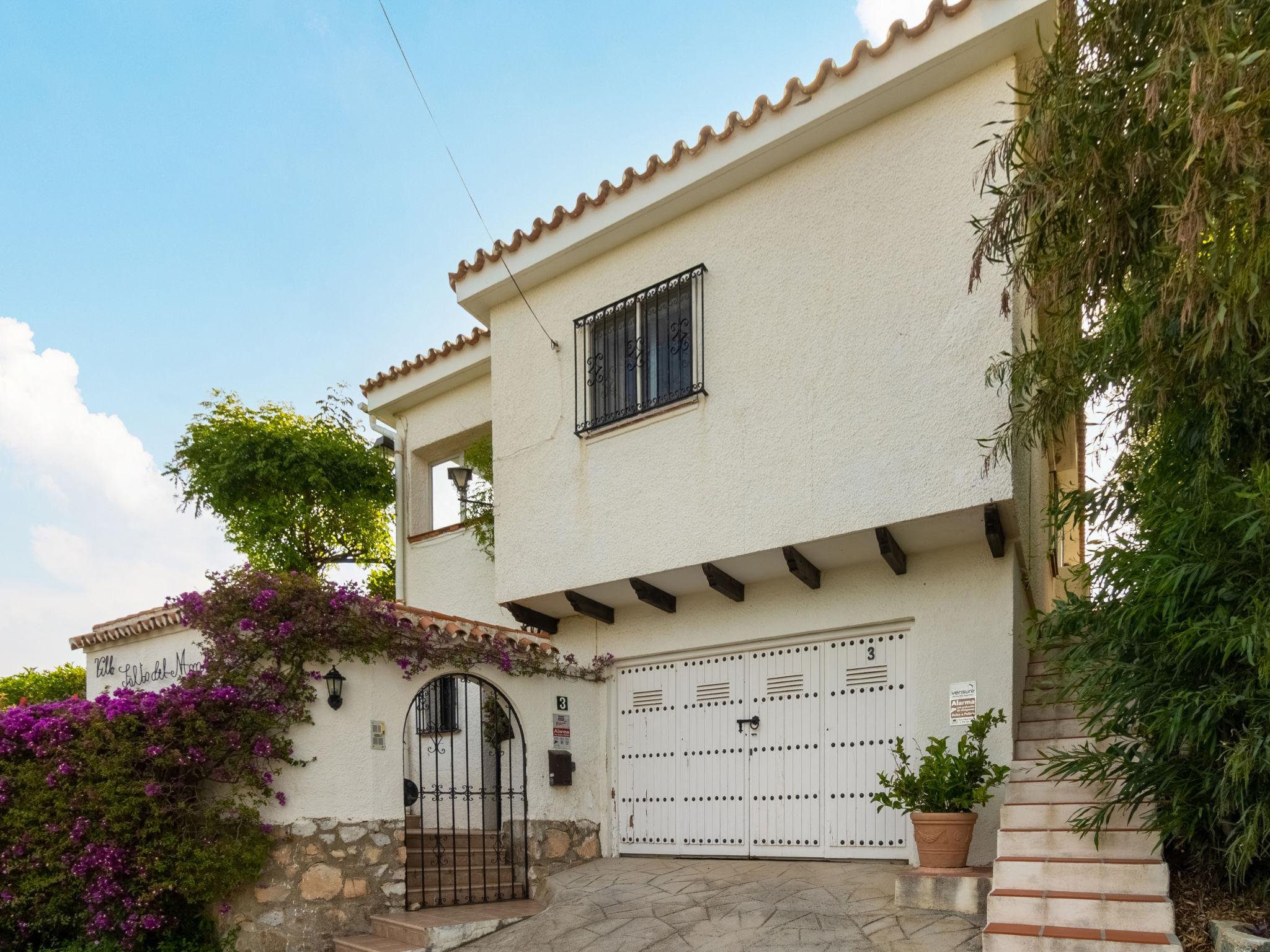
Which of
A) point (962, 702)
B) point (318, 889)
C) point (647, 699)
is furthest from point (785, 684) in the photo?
point (318, 889)

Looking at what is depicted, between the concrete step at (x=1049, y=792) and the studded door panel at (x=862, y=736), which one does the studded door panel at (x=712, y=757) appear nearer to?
the studded door panel at (x=862, y=736)

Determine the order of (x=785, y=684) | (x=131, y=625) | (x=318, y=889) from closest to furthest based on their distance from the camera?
(x=318, y=889), (x=785, y=684), (x=131, y=625)

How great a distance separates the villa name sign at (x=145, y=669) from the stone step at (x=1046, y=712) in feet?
24.5

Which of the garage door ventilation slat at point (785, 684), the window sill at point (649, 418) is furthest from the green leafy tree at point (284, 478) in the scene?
the garage door ventilation slat at point (785, 684)

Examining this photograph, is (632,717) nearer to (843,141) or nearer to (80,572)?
(843,141)

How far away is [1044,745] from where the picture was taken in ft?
26.0

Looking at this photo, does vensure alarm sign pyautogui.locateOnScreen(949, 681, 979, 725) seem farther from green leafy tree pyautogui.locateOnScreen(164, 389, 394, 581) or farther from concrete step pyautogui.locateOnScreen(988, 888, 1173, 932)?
green leafy tree pyautogui.locateOnScreen(164, 389, 394, 581)

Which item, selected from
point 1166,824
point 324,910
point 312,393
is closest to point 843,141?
point 1166,824

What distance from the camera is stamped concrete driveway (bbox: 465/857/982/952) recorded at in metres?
6.67

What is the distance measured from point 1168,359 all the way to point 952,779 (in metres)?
3.41

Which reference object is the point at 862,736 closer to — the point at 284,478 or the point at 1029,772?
the point at 1029,772

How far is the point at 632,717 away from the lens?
34.5 feet

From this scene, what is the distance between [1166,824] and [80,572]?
12472mm

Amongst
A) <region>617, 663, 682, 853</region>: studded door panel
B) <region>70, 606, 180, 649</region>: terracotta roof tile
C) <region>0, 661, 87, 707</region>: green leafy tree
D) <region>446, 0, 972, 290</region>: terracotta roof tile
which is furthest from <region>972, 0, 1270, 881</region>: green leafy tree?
<region>0, 661, 87, 707</region>: green leafy tree
